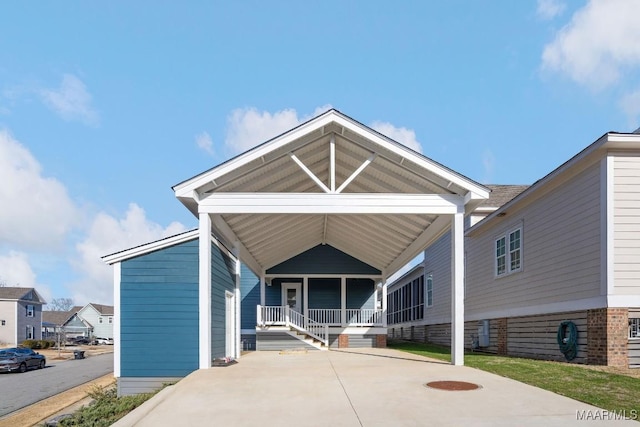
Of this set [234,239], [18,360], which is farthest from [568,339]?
[18,360]

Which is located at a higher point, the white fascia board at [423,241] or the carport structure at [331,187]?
the carport structure at [331,187]

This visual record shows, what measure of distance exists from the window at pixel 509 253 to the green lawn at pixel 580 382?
478cm

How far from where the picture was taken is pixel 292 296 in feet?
76.9

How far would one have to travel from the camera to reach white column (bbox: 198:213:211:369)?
11008 millimetres

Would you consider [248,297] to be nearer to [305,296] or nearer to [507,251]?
[305,296]

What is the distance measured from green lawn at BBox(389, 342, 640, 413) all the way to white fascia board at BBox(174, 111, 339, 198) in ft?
20.5

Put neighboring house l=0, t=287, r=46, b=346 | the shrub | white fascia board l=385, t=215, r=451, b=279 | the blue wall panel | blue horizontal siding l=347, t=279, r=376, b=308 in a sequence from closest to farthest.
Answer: the shrub, the blue wall panel, white fascia board l=385, t=215, r=451, b=279, blue horizontal siding l=347, t=279, r=376, b=308, neighboring house l=0, t=287, r=46, b=346

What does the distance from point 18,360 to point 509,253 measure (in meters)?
24.8

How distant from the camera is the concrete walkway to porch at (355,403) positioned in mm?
5945

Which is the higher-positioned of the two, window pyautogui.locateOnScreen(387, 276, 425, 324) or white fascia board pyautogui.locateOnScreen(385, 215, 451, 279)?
white fascia board pyautogui.locateOnScreen(385, 215, 451, 279)

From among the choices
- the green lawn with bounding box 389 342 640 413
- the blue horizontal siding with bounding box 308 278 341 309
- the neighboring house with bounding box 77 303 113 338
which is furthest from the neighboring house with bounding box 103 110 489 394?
the neighboring house with bounding box 77 303 113 338

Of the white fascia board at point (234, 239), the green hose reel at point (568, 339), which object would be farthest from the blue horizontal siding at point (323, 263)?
the green hose reel at point (568, 339)
